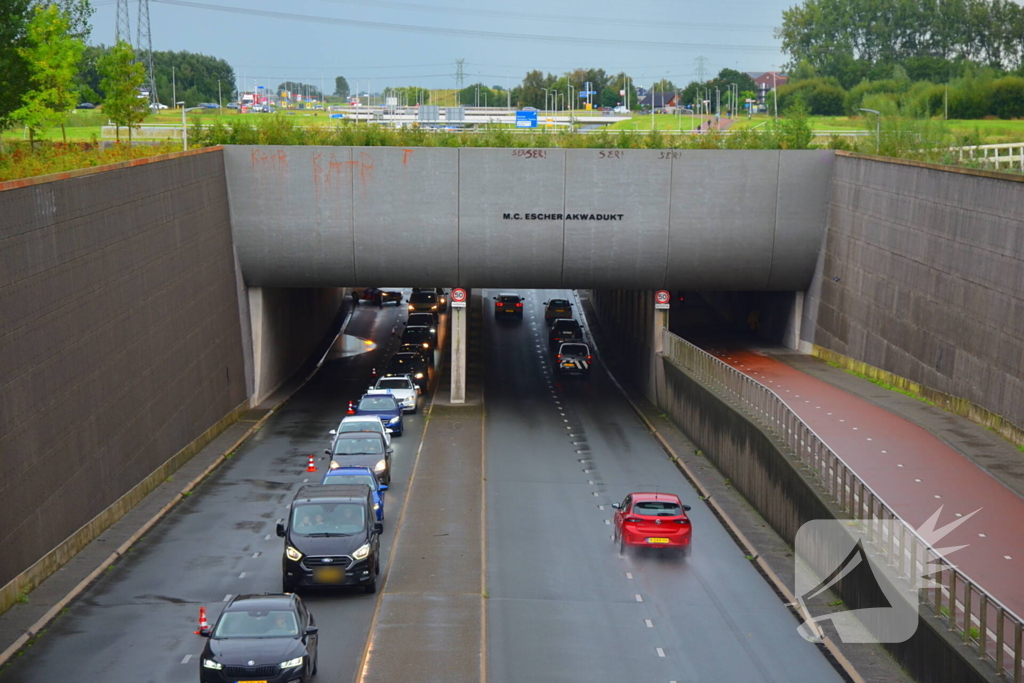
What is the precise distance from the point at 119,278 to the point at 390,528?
977cm

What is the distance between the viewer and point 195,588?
24.4 meters

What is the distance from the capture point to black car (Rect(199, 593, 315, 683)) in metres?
17.4

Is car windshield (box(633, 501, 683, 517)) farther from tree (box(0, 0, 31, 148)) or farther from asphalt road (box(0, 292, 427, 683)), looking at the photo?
tree (box(0, 0, 31, 148))

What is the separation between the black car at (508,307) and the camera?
267 feet

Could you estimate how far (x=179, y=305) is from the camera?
3800 centimetres

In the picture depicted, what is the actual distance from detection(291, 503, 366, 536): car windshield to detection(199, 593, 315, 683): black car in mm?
4887

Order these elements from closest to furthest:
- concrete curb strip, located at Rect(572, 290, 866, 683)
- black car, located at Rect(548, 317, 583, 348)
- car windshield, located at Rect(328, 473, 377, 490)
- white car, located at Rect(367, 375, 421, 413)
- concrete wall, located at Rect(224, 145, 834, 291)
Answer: concrete curb strip, located at Rect(572, 290, 866, 683) → car windshield, located at Rect(328, 473, 377, 490) → concrete wall, located at Rect(224, 145, 834, 291) → white car, located at Rect(367, 375, 421, 413) → black car, located at Rect(548, 317, 583, 348)

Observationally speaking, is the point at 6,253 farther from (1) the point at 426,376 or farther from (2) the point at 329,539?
(1) the point at 426,376

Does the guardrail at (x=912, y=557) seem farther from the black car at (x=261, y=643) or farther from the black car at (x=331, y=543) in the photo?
the black car at (x=261, y=643)

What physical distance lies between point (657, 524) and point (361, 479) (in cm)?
747

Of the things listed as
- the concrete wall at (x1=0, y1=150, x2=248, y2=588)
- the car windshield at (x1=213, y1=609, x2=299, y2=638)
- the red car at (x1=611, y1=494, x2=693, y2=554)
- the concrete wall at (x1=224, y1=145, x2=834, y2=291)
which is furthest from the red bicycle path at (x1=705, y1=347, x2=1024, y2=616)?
the concrete wall at (x1=0, y1=150, x2=248, y2=588)

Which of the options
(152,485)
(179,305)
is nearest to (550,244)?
(179,305)

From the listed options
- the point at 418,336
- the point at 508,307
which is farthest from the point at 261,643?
the point at 508,307

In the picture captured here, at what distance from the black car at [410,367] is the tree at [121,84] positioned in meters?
19.5
